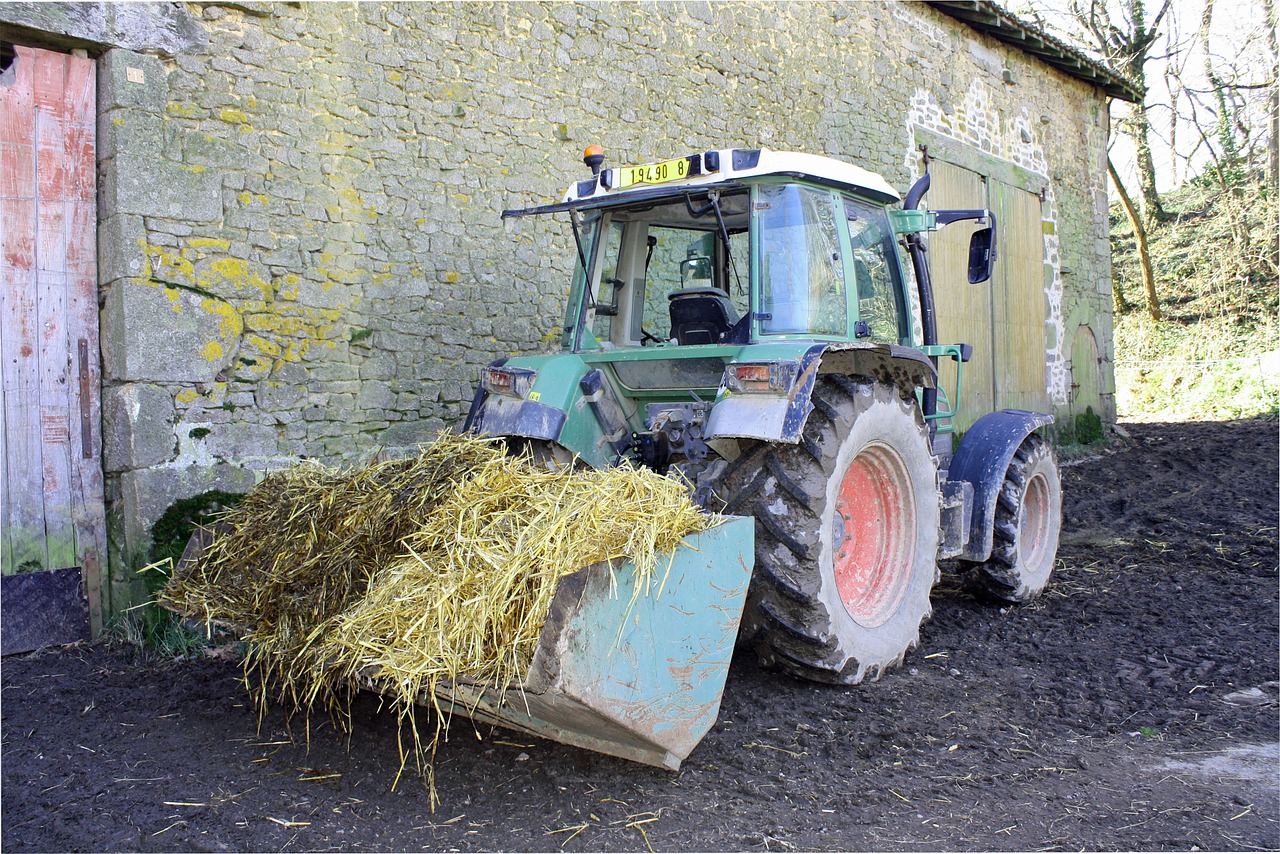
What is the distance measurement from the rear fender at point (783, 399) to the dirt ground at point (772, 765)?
104 centimetres

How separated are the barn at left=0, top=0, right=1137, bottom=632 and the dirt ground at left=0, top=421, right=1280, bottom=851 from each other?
1055 mm

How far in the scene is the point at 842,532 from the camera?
13.0 ft

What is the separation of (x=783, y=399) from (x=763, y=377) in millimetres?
108

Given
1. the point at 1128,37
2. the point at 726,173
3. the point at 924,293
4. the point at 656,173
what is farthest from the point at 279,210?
the point at 1128,37

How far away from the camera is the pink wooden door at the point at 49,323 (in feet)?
14.7

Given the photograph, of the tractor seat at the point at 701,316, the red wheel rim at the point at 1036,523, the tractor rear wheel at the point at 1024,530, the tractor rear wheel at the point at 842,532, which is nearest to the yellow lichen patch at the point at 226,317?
the tractor seat at the point at 701,316

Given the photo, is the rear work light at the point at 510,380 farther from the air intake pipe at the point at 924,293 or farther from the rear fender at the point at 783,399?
the air intake pipe at the point at 924,293

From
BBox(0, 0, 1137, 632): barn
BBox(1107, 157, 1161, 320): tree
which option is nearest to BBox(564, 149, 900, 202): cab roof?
BBox(0, 0, 1137, 632): barn

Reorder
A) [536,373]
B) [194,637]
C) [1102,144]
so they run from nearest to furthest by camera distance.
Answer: [536,373]
[194,637]
[1102,144]

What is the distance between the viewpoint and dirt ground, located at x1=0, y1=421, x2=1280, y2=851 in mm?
Answer: 2654

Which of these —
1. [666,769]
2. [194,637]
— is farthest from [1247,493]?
[194,637]

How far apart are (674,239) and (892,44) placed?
6145mm

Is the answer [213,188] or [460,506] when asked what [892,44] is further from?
[460,506]

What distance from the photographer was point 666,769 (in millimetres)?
2973
